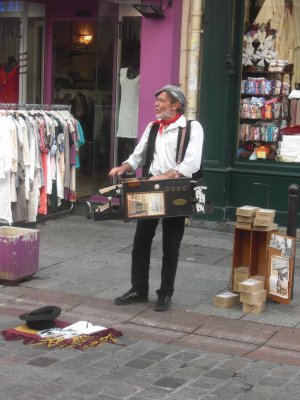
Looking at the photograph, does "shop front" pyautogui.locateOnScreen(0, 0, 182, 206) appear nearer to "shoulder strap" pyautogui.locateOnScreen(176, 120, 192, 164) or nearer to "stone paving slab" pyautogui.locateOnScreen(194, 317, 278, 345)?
"shoulder strap" pyautogui.locateOnScreen(176, 120, 192, 164)

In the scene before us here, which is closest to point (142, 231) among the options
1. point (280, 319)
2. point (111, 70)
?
point (280, 319)

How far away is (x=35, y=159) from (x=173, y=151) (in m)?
3.23

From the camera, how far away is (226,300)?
7.25m

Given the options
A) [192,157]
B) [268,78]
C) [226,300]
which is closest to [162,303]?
[226,300]

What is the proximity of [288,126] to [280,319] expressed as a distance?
437cm

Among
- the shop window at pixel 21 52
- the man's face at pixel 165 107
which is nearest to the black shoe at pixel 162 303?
the man's face at pixel 165 107

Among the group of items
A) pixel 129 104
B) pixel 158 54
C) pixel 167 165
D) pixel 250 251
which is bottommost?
pixel 250 251

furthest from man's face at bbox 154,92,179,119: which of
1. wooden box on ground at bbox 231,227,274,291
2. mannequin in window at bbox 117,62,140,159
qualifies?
mannequin in window at bbox 117,62,140,159

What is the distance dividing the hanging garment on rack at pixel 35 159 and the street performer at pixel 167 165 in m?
2.75

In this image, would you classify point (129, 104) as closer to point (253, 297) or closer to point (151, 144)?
point (151, 144)

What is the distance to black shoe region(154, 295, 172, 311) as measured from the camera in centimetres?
713

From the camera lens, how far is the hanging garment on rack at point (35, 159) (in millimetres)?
9500

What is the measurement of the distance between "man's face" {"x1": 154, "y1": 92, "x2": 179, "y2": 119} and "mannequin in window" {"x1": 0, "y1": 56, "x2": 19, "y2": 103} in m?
5.68

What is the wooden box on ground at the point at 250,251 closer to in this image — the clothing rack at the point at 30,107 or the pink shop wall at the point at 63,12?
the clothing rack at the point at 30,107
